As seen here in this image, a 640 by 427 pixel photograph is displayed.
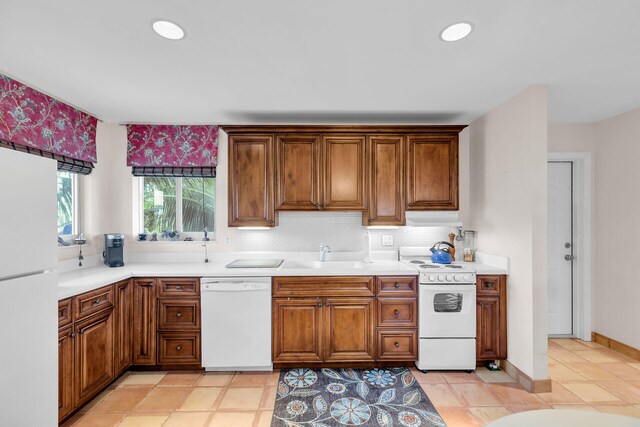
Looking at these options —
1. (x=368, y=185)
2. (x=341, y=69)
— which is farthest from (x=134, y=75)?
(x=368, y=185)

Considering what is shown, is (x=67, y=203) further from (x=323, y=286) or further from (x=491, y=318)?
(x=491, y=318)

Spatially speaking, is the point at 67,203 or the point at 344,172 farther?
the point at 344,172

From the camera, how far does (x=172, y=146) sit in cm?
354

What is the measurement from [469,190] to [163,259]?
354 cm

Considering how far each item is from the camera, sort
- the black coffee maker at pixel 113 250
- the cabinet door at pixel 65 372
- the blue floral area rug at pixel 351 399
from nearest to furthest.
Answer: the cabinet door at pixel 65 372, the blue floral area rug at pixel 351 399, the black coffee maker at pixel 113 250

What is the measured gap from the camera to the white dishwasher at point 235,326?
2.87m

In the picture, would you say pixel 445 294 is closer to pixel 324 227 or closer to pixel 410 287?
pixel 410 287

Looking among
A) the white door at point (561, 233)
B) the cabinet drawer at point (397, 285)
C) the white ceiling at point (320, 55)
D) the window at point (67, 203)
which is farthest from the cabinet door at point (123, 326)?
the white door at point (561, 233)

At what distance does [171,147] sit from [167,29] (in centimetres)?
195

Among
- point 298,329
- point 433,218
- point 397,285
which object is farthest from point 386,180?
point 298,329

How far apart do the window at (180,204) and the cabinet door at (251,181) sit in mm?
574

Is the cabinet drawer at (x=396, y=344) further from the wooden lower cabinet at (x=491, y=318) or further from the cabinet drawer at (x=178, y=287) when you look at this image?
the cabinet drawer at (x=178, y=287)

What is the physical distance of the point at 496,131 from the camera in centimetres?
311

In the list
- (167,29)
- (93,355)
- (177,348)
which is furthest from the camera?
(177,348)
